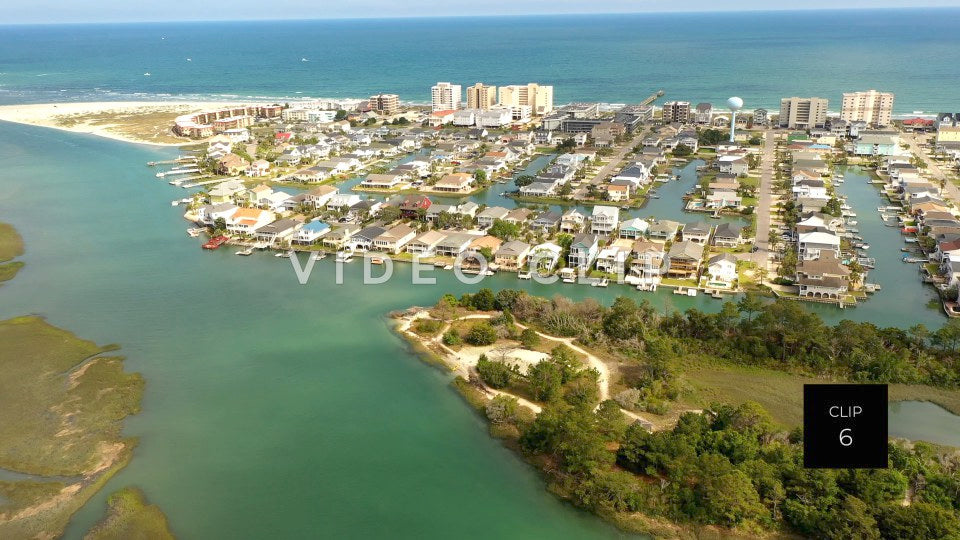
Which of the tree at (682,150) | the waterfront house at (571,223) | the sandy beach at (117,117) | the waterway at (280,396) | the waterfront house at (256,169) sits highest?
the sandy beach at (117,117)

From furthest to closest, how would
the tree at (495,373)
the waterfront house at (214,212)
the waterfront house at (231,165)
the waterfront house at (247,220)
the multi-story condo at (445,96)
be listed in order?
1. the multi-story condo at (445,96)
2. the waterfront house at (231,165)
3. the waterfront house at (214,212)
4. the waterfront house at (247,220)
5. the tree at (495,373)

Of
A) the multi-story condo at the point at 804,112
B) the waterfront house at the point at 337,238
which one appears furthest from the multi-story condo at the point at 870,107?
the waterfront house at the point at 337,238

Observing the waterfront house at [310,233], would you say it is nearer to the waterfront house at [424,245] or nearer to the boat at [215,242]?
the boat at [215,242]

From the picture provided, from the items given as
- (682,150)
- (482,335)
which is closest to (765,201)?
(682,150)

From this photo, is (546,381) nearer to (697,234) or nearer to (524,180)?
(697,234)

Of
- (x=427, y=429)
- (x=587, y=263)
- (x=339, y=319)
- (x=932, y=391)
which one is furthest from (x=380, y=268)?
(x=932, y=391)
